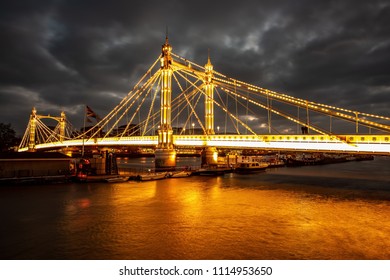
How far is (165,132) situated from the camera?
59062mm

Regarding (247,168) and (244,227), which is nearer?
(244,227)

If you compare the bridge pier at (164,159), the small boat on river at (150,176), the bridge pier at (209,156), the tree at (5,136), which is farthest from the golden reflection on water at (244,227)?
the tree at (5,136)

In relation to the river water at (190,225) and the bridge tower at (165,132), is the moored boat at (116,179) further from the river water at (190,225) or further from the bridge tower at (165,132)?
the bridge tower at (165,132)

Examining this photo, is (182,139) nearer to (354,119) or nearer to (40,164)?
(40,164)

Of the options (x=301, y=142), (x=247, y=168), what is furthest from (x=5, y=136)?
(x=301, y=142)

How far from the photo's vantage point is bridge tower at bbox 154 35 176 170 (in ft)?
190

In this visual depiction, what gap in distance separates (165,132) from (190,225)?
1486 inches

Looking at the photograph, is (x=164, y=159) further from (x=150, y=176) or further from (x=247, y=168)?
(x=247, y=168)

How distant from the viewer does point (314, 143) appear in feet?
126

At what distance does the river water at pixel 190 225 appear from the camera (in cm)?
1712

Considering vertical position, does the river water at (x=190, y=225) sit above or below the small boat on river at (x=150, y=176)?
below

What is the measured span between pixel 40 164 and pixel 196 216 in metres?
32.2

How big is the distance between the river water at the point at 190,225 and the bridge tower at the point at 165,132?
66.5ft
